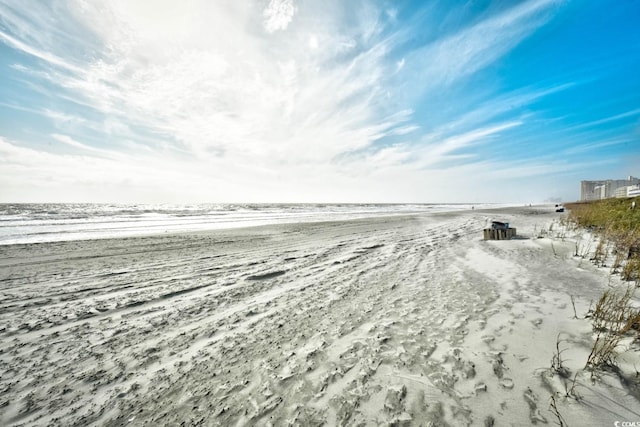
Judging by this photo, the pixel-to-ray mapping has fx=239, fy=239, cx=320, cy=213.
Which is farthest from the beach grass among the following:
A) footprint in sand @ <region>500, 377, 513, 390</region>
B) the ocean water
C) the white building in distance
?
the white building in distance

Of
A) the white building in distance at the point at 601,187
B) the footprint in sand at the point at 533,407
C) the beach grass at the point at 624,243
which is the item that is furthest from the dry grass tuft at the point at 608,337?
the white building in distance at the point at 601,187

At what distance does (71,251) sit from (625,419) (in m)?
16.5

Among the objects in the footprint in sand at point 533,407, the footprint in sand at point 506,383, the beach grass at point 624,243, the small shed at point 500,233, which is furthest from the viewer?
the small shed at point 500,233

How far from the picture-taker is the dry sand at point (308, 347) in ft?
8.04

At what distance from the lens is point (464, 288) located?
5.57 metres

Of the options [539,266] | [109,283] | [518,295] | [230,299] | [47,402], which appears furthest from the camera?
[539,266]

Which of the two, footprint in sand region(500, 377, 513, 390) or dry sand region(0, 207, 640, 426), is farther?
footprint in sand region(500, 377, 513, 390)

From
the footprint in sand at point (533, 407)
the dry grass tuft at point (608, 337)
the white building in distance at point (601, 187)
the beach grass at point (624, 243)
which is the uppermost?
the white building in distance at point (601, 187)

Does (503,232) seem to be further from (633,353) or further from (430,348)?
(430,348)

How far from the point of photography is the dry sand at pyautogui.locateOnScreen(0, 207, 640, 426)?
245 centimetres

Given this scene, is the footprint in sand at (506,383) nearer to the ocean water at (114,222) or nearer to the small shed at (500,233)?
the small shed at (500,233)

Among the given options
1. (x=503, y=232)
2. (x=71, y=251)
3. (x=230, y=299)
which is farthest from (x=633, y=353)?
(x=71, y=251)

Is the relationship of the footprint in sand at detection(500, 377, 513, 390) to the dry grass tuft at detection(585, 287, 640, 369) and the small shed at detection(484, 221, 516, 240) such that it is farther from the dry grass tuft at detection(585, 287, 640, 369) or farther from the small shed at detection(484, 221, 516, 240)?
the small shed at detection(484, 221, 516, 240)

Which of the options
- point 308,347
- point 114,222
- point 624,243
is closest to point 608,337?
point 308,347
